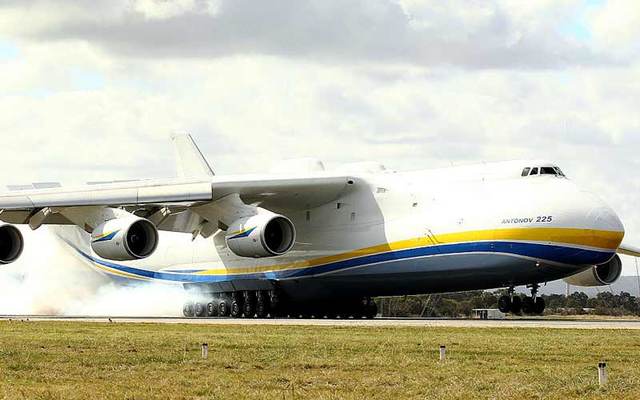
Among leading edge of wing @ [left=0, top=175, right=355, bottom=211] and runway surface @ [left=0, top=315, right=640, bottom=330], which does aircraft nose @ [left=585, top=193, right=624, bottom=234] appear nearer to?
runway surface @ [left=0, top=315, right=640, bottom=330]

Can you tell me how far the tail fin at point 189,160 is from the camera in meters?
42.7

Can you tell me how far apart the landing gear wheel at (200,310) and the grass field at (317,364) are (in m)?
14.1

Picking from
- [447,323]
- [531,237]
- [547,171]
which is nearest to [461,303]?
[547,171]

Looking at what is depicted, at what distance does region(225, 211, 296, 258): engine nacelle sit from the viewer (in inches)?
Result: 1266

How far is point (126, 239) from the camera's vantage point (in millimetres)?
32969

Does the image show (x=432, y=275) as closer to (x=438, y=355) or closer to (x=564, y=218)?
(x=564, y=218)

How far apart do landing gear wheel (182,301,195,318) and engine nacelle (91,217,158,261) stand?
608 centimetres

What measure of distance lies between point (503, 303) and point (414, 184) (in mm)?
4207

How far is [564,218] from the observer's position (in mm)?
30047

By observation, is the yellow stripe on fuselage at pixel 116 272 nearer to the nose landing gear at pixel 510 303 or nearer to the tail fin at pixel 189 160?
the tail fin at pixel 189 160

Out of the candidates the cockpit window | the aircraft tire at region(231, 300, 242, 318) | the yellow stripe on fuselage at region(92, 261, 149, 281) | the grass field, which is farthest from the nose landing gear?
the yellow stripe on fuselage at region(92, 261, 149, 281)

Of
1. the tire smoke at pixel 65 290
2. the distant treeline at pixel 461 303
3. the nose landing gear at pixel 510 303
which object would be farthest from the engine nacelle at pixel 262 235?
the distant treeline at pixel 461 303

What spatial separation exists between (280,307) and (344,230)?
12.1 feet

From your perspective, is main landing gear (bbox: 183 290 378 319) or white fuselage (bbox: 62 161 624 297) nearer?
white fuselage (bbox: 62 161 624 297)
